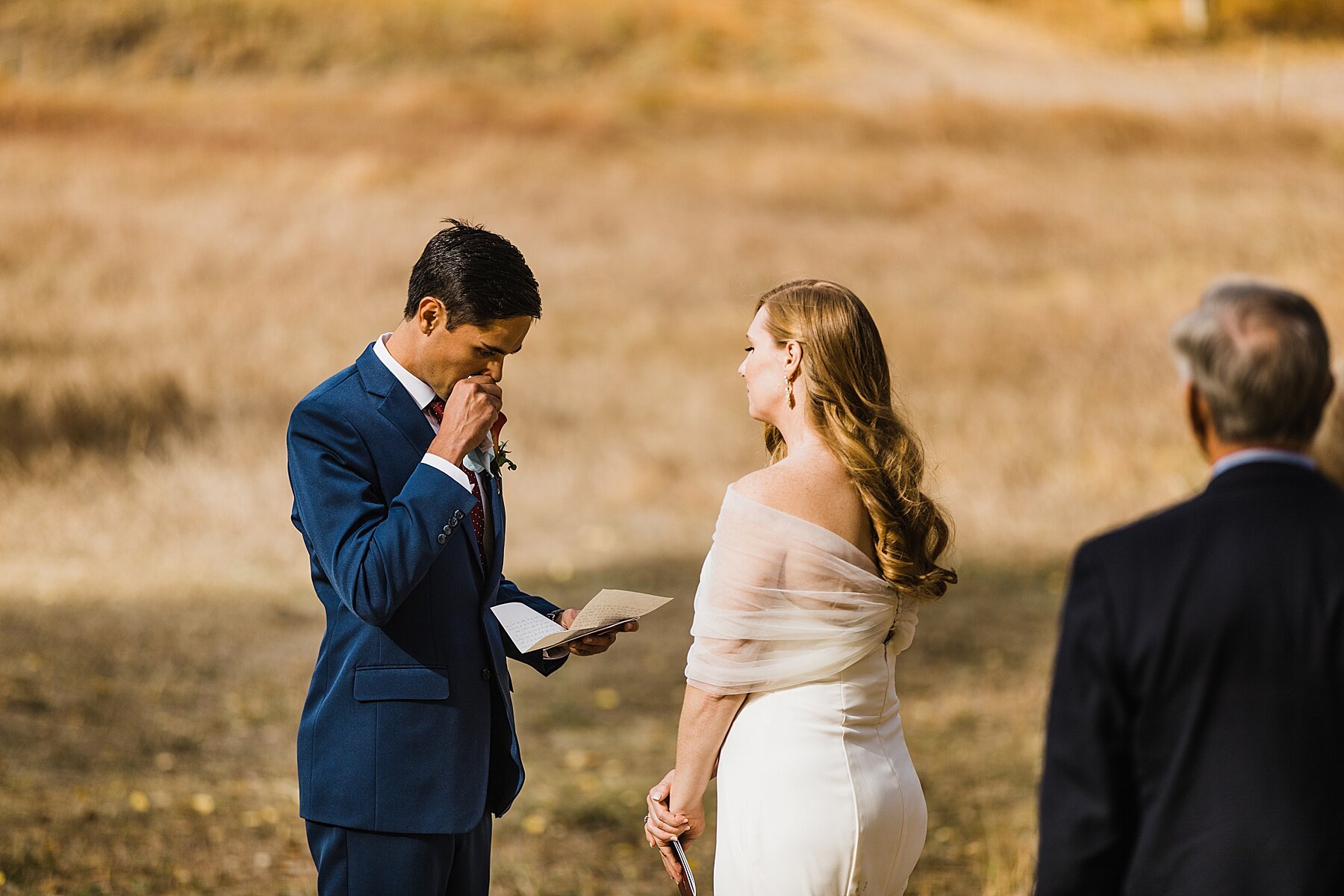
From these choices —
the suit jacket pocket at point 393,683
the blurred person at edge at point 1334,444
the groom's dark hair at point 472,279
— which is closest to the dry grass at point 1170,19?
the blurred person at edge at point 1334,444

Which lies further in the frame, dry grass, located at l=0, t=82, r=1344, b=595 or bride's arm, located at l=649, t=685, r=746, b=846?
dry grass, located at l=0, t=82, r=1344, b=595

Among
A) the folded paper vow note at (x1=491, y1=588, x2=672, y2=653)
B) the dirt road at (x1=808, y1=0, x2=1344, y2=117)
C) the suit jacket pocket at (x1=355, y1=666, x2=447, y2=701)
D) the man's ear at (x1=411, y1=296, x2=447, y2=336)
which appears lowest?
the suit jacket pocket at (x1=355, y1=666, x2=447, y2=701)

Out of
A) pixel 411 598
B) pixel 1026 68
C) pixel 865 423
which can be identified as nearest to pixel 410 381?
pixel 411 598

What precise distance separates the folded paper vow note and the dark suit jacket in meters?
0.83

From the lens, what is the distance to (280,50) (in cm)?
1071

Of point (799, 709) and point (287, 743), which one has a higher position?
point (799, 709)

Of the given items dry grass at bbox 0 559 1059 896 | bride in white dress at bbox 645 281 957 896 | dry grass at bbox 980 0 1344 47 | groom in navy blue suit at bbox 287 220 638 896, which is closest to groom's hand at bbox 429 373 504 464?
groom in navy blue suit at bbox 287 220 638 896

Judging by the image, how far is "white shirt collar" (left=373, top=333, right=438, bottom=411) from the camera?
2.14m

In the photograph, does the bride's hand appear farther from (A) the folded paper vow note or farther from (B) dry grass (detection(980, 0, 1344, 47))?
(B) dry grass (detection(980, 0, 1344, 47))

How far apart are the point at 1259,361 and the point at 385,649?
133cm

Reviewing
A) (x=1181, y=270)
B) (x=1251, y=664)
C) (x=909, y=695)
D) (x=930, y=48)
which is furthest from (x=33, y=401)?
(x=1251, y=664)

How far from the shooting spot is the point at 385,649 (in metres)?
2.09

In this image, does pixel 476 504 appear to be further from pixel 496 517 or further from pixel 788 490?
pixel 788 490

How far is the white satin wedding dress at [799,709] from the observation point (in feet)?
7.01
